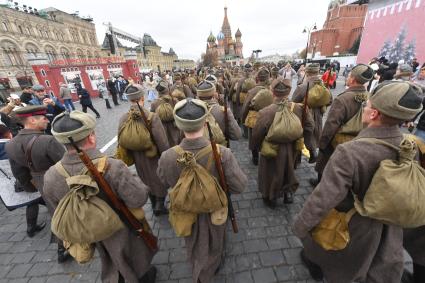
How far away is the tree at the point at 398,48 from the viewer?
604 inches

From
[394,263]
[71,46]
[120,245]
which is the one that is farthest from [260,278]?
[71,46]

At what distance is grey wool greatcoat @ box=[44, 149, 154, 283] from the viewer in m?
1.86

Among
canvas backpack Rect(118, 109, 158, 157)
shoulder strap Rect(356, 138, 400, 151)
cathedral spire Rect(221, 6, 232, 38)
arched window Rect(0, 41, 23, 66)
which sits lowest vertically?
canvas backpack Rect(118, 109, 158, 157)

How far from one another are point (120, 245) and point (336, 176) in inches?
85.2

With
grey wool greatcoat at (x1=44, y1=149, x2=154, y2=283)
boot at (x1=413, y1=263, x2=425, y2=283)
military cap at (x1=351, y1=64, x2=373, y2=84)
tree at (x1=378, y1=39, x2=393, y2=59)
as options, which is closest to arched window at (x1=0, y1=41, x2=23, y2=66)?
grey wool greatcoat at (x1=44, y1=149, x2=154, y2=283)

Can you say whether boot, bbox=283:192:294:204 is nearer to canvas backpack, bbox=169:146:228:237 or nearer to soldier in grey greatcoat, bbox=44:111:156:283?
canvas backpack, bbox=169:146:228:237

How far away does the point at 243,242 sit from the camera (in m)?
3.07

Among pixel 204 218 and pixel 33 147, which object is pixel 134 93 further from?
pixel 204 218

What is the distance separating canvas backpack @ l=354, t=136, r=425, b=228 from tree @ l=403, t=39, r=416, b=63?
756 inches

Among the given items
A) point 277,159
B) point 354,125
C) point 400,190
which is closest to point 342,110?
point 354,125

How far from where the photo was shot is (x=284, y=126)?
9.51ft

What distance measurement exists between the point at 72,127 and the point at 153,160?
1962mm

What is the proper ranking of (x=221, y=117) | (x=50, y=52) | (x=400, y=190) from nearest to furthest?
(x=400, y=190) → (x=221, y=117) → (x=50, y=52)

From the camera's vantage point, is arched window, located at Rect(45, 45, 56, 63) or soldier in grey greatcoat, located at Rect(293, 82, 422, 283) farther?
arched window, located at Rect(45, 45, 56, 63)
